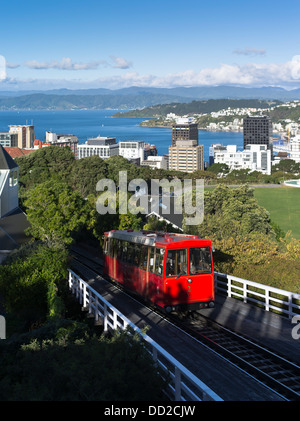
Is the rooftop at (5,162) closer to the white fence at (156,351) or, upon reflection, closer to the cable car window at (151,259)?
the white fence at (156,351)

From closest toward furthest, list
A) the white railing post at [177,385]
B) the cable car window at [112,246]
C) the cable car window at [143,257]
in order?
the white railing post at [177,385] → the cable car window at [143,257] → the cable car window at [112,246]

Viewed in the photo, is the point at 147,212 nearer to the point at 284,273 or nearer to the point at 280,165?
the point at 284,273

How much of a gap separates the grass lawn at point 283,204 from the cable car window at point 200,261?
43373mm

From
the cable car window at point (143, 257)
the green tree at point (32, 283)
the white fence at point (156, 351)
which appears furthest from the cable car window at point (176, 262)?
the green tree at point (32, 283)

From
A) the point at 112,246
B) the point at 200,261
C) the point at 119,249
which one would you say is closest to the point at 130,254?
the point at 119,249

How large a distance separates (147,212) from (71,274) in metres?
21.7

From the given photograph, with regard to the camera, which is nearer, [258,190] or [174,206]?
[174,206]

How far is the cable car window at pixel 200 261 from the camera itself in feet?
45.9

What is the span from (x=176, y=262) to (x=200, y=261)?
745 millimetres

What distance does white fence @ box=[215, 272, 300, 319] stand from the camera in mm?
13516

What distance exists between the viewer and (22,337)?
34.1 ft

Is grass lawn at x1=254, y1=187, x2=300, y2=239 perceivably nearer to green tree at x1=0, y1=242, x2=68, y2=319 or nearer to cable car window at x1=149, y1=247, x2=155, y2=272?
green tree at x1=0, y1=242, x2=68, y2=319

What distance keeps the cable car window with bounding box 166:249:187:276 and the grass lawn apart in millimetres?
43890
